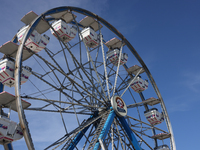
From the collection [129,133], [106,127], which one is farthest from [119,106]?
[106,127]

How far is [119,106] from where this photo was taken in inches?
619

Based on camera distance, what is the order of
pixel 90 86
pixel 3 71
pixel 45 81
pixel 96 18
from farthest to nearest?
1. pixel 96 18
2. pixel 90 86
3. pixel 45 81
4. pixel 3 71

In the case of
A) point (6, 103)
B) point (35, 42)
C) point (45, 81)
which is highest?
point (35, 42)

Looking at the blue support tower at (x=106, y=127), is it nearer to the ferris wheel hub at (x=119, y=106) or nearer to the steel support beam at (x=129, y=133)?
the ferris wheel hub at (x=119, y=106)

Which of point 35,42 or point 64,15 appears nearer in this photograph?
point 35,42

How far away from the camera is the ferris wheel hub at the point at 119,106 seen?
50.0 ft

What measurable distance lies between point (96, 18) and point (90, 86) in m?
4.87

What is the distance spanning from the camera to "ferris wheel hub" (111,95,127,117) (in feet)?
50.0

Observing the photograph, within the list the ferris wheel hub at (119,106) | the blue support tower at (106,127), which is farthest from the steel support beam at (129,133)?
the blue support tower at (106,127)

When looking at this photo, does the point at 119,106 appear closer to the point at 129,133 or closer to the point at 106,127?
the point at 129,133

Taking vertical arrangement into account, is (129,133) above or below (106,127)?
below

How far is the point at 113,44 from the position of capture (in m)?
21.1

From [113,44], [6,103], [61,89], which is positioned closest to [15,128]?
[6,103]

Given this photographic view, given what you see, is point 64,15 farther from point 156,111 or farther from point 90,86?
point 156,111
